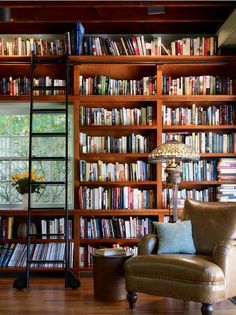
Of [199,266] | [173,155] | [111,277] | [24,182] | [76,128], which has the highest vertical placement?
[76,128]

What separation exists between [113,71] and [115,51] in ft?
0.96

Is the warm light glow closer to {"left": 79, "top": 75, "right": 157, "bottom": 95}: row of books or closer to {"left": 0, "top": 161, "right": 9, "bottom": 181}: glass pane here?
{"left": 79, "top": 75, "right": 157, "bottom": 95}: row of books

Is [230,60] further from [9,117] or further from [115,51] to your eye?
[9,117]

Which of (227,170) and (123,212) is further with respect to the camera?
(227,170)

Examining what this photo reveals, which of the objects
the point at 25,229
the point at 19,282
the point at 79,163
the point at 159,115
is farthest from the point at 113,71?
the point at 19,282

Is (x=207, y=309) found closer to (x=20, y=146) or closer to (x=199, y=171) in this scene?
(x=199, y=171)

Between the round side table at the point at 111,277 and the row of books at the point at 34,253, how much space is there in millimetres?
1401

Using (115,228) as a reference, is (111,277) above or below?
below

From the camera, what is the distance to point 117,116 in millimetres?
6367

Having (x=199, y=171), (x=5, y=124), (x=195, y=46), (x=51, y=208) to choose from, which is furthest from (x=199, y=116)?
(x=5, y=124)

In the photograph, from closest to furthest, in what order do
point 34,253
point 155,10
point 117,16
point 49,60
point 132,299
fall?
1. point 132,299
2. point 155,10
3. point 117,16
4. point 34,253
5. point 49,60

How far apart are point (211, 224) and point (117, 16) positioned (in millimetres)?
2741

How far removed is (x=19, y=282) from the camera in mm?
5398

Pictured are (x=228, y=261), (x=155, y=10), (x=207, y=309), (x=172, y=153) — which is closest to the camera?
(x=207, y=309)
